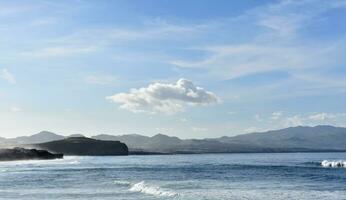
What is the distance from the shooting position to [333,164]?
435 feet

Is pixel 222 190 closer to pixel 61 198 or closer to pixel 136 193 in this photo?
pixel 136 193

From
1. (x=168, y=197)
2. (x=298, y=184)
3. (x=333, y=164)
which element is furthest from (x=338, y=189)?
(x=333, y=164)

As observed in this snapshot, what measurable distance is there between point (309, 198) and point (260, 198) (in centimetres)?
424

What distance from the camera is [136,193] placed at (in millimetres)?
60406

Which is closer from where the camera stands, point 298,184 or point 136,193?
point 136,193

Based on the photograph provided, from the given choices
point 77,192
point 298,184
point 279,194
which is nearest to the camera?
point 279,194

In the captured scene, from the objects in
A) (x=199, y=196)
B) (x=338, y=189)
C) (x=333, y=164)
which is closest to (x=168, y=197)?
(x=199, y=196)

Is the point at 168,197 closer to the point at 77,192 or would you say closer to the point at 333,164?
the point at 77,192

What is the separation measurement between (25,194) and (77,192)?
501cm

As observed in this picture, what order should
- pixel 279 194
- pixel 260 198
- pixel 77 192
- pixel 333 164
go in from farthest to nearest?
1. pixel 333 164
2. pixel 77 192
3. pixel 279 194
4. pixel 260 198

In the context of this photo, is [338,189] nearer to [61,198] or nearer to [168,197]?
[168,197]

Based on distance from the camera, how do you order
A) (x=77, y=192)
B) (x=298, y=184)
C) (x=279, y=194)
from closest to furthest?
1. (x=279, y=194)
2. (x=77, y=192)
3. (x=298, y=184)

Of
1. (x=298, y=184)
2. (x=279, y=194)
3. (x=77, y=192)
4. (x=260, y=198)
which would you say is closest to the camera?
(x=260, y=198)

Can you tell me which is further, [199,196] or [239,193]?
[239,193]
